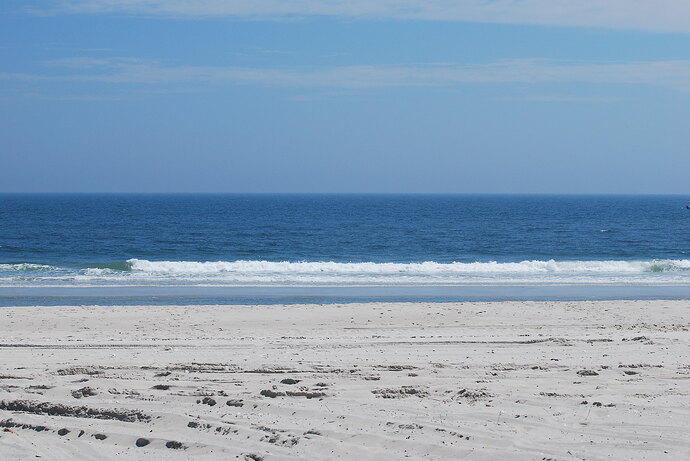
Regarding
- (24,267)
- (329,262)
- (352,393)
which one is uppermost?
(352,393)

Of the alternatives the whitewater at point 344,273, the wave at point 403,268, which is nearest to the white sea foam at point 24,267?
the whitewater at point 344,273

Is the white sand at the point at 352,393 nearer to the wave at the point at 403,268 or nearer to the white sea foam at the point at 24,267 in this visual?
the wave at the point at 403,268

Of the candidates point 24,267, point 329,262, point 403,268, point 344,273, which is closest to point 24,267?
point 24,267

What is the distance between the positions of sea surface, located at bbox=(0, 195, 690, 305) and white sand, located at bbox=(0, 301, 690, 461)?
8.67m

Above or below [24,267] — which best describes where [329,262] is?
above

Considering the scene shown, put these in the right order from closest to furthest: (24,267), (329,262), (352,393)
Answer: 1. (352,393)
2. (24,267)
3. (329,262)

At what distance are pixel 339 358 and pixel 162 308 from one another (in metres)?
8.91

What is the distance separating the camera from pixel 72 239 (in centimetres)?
4597

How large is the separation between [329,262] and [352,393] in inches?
1034

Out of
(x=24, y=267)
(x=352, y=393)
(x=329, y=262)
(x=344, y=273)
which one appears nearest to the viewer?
(x=352, y=393)

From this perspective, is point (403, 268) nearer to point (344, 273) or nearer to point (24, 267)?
point (344, 273)

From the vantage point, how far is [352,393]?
7316 millimetres

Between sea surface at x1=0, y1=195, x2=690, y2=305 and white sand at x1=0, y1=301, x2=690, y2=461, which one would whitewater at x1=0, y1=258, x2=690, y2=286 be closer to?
sea surface at x1=0, y1=195, x2=690, y2=305

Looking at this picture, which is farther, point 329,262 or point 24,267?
point 329,262
